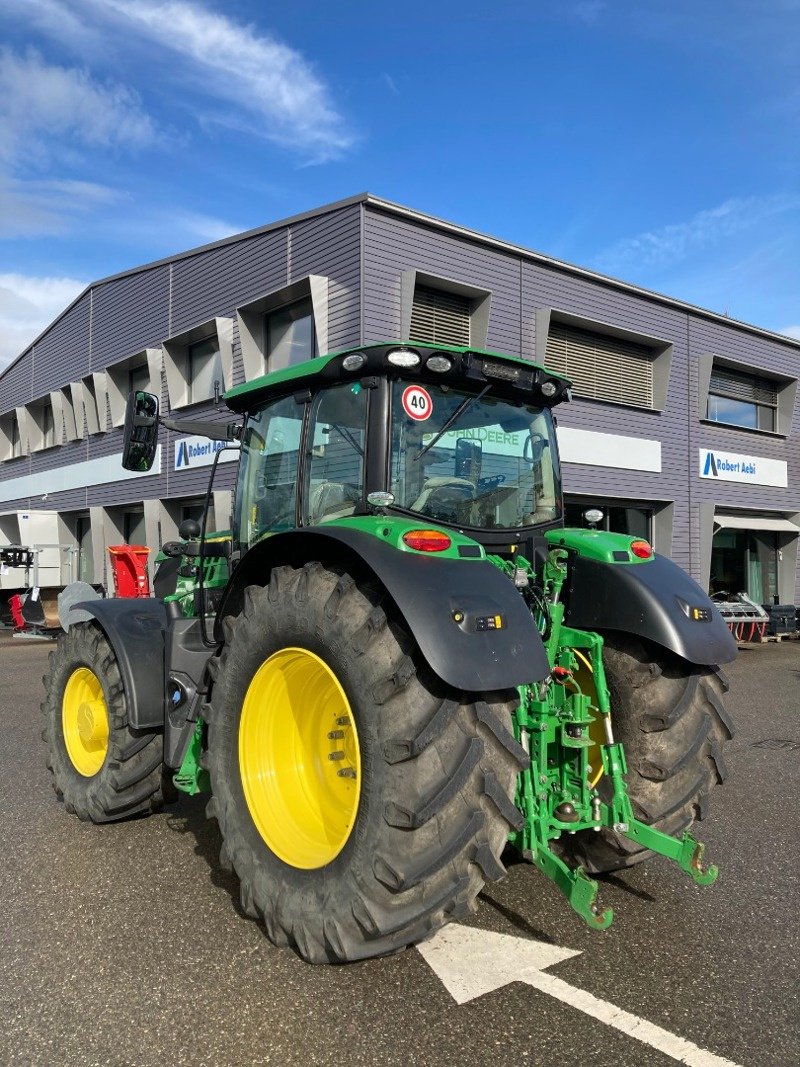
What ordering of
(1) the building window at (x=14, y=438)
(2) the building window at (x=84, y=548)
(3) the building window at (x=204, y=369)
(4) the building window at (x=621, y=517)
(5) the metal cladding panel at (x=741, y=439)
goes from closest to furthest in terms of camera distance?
(3) the building window at (x=204, y=369)
(4) the building window at (x=621, y=517)
(5) the metal cladding panel at (x=741, y=439)
(2) the building window at (x=84, y=548)
(1) the building window at (x=14, y=438)

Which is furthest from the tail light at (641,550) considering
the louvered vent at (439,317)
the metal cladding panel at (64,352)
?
the metal cladding panel at (64,352)

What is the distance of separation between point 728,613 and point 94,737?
12965 mm

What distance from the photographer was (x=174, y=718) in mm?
3873

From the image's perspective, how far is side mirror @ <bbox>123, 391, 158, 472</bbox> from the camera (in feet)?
13.4

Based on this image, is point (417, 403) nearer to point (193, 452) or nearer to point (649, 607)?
point (649, 607)

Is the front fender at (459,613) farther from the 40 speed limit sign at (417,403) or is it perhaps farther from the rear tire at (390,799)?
the 40 speed limit sign at (417,403)

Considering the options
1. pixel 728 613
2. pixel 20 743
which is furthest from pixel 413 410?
pixel 728 613

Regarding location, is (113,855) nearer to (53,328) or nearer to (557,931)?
(557,931)

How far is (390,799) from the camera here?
2.53 metres

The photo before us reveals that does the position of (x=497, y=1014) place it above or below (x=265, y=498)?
below

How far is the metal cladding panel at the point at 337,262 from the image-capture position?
1176 centimetres

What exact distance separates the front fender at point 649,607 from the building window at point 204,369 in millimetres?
12409

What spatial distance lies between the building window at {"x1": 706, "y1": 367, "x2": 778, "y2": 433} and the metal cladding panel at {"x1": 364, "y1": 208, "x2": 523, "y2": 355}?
19.9 ft

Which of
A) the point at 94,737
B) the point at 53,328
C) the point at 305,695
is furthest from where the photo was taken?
the point at 53,328
